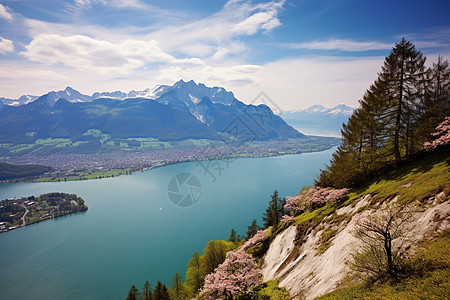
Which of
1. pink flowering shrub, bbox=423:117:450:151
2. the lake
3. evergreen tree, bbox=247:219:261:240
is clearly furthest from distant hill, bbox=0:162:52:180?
pink flowering shrub, bbox=423:117:450:151

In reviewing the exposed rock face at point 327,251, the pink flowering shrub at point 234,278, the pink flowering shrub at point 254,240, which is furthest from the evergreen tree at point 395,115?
the pink flowering shrub at point 234,278

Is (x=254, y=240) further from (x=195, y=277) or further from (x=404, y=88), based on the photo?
(x=404, y=88)

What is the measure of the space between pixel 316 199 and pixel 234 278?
42.2ft

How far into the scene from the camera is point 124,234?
6775 cm

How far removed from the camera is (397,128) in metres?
21.9

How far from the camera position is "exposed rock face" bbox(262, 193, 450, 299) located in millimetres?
10992

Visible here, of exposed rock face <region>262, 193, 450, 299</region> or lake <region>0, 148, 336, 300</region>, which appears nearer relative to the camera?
exposed rock face <region>262, 193, 450, 299</region>

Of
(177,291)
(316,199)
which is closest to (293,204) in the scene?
(316,199)

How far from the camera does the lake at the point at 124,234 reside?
157 feet

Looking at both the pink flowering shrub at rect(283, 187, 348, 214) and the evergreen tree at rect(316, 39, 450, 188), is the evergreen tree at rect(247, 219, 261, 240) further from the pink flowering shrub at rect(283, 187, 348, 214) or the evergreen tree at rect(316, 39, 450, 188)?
the evergreen tree at rect(316, 39, 450, 188)

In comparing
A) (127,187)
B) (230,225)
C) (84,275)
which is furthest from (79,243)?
(127,187)

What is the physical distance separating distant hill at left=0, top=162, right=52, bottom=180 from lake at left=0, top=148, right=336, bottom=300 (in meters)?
32.9

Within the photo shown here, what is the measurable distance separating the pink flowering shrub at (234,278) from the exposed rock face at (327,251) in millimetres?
2235

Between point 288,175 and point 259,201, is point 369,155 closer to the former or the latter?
point 259,201
